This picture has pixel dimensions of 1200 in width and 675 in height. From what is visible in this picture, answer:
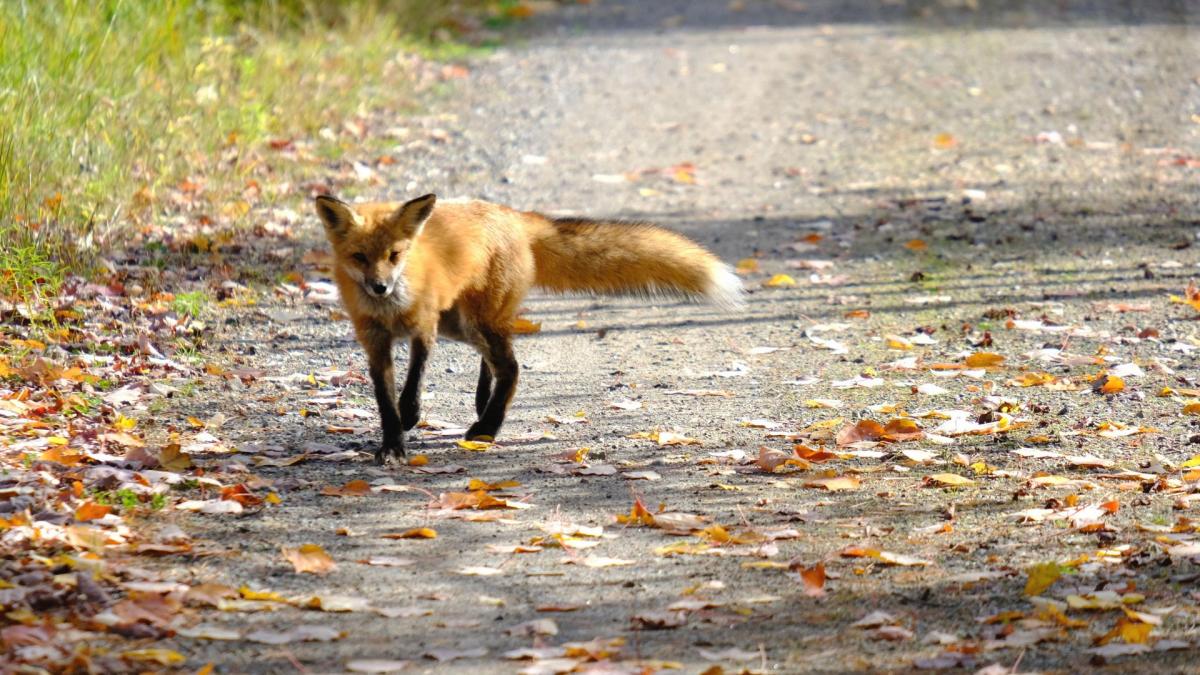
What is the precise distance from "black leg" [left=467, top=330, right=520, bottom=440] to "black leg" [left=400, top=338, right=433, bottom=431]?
250mm

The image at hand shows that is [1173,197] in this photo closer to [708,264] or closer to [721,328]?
[721,328]

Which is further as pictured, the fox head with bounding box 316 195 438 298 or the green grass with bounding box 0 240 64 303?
the green grass with bounding box 0 240 64 303

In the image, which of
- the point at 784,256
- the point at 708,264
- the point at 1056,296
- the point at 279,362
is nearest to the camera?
the point at 708,264

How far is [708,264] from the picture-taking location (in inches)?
246

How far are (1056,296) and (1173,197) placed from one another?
109 inches

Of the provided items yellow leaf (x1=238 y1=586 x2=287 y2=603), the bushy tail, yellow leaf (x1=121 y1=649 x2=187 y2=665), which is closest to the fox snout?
the bushy tail

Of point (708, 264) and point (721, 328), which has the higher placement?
point (708, 264)

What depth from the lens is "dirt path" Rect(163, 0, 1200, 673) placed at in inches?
162

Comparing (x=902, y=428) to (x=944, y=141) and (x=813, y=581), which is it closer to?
(x=813, y=581)

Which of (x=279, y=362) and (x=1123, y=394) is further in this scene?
(x=279, y=362)

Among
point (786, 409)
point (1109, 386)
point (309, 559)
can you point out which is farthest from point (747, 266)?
point (309, 559)

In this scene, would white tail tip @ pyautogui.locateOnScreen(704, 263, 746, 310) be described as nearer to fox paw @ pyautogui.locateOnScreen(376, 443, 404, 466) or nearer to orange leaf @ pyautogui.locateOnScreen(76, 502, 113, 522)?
fox paw @ pyautogui.locateOnScreen(376, 443, 404, 466)

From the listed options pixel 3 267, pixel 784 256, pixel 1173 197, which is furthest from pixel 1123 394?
pixel 3 267

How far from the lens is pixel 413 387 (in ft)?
19.5
